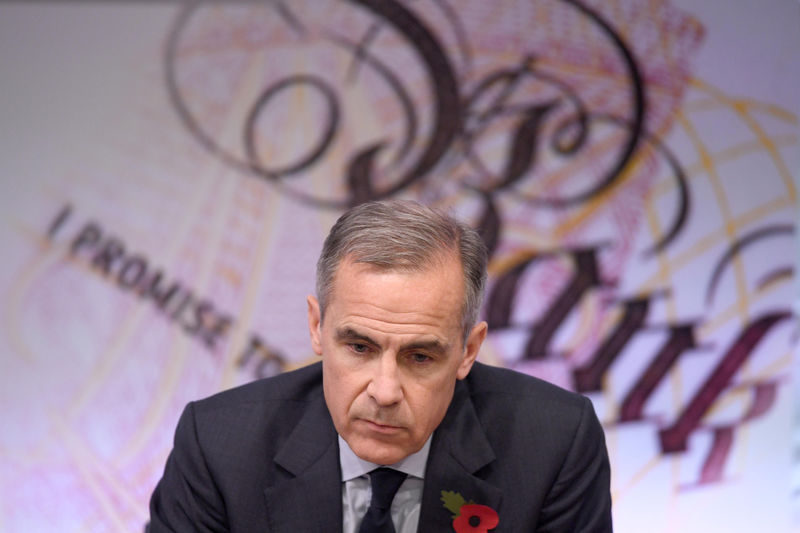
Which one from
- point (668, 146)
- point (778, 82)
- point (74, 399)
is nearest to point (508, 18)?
point (668, 146)

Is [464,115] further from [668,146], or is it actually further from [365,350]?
[365,350]

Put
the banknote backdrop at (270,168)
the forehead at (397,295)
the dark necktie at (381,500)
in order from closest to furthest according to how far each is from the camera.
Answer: the forehead at (397,295), the dark necktie at (381,500), the banknote backdrop at (270,168)

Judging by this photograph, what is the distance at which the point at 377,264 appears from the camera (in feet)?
5.49

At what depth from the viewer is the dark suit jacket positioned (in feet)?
6.17

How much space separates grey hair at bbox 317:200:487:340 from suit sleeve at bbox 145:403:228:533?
0.44 metres

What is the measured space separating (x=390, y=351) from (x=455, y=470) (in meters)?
0.40

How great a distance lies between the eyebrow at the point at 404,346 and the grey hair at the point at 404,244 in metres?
0.09

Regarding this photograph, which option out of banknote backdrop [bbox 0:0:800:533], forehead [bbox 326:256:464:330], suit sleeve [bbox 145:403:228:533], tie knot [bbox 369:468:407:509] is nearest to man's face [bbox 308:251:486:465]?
forehead [bbox 326:256:464:330]

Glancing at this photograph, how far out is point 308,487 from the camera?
190 centimetres

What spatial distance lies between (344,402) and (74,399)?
2.14 m

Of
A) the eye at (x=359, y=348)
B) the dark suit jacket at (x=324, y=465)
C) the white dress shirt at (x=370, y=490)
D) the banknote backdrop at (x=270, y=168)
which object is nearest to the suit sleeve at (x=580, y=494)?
the dark suit jacket at (x=324, y=465)

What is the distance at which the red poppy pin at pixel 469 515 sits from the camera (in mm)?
1875

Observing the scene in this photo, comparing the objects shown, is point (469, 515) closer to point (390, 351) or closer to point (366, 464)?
point (366, 464)

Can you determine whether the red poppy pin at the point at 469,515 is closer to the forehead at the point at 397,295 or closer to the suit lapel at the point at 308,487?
the suit lapel at the point at 308,487
